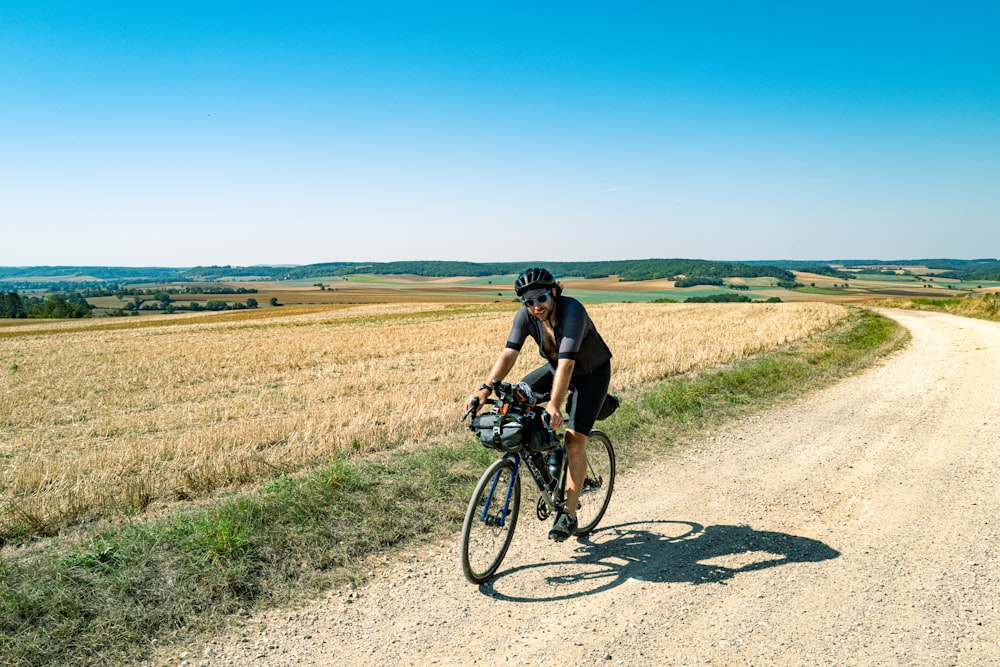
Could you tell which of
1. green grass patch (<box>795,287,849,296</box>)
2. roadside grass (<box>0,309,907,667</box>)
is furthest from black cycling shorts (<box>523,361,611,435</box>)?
green grass patch (<box>795,287,849,296</box>)

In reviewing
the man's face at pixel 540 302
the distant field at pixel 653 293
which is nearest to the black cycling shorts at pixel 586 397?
the man's face at pixel 540 302

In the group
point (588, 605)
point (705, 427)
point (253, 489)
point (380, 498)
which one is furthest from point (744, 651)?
point (705, 427)

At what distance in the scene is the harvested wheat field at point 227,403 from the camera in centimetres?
696

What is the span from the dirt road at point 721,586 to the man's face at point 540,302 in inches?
88.1

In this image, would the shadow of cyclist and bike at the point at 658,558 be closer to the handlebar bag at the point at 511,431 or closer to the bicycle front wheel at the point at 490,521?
the bicycle front wheel at the point at 490,521

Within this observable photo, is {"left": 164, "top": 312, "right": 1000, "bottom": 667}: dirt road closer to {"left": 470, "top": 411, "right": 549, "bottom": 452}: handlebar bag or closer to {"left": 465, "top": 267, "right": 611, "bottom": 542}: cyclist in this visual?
{"left": 465, "top": 267, "right": 611, "bottom": 542}: cyclist

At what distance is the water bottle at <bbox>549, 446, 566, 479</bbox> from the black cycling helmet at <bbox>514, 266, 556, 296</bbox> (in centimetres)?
152

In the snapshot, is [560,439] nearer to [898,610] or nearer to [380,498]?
[380,498]

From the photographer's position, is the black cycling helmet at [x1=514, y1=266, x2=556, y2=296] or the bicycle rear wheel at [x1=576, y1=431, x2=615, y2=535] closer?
the black cycling helmet at [x1=514, y1=266, x2=556, y2=296]

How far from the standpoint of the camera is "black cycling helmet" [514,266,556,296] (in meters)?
4.74

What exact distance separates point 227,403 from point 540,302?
39.7 ft

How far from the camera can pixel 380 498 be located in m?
5.97

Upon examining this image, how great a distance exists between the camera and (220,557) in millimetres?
4621

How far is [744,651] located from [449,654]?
1.93 meters
